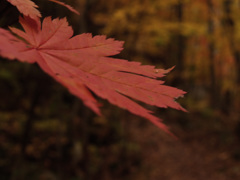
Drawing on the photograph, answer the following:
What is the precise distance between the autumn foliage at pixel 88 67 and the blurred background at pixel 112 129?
3077 millimetres

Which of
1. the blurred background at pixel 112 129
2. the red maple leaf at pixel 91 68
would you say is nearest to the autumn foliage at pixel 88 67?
the red maple leaf at pixel 91 68

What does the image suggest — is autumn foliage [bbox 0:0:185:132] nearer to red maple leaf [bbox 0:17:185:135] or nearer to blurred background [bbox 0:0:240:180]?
red maple leaf [bbox 0:17:185:135]

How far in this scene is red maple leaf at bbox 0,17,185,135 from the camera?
0.41 m

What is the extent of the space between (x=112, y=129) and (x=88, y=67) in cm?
775

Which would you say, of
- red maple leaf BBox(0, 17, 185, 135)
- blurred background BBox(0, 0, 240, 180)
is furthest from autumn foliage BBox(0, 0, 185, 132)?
blurred background BBox(0, 0, 240, 180)

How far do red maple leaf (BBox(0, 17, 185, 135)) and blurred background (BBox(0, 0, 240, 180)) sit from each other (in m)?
3.08

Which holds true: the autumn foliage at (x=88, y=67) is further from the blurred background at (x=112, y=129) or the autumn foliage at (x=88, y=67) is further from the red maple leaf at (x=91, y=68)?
the blurred background at (x=112, y=129)

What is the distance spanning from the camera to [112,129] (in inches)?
318

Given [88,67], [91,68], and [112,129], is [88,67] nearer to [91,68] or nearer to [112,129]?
[91,68]

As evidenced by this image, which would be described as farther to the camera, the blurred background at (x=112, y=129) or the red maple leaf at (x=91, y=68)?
the blurred background at (x=112, y=129)

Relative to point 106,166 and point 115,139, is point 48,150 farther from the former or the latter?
point 115,139

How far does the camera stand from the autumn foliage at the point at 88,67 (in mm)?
409

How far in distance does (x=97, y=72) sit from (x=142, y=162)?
731 cm

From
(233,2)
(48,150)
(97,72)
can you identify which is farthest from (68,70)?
(233,2)
